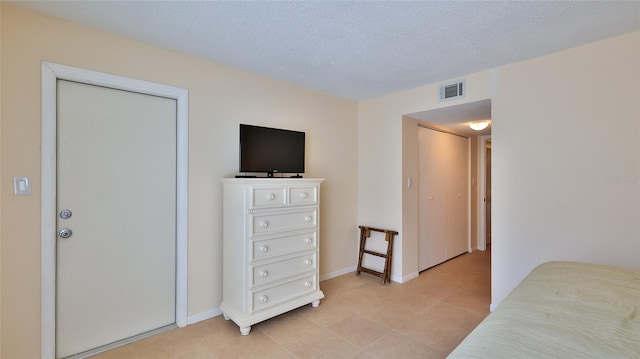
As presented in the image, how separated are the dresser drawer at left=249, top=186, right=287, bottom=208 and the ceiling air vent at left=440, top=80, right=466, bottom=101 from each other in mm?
1944

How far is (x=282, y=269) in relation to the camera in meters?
2.50

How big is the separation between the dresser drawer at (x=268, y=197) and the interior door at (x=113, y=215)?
2.36ft

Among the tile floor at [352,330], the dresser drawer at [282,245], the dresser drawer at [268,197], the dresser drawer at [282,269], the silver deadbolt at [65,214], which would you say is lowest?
the tile floor at [352,330]

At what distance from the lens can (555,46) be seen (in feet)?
7.30

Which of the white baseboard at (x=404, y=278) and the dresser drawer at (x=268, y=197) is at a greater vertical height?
the dresser drawer at (x=268, y=197)

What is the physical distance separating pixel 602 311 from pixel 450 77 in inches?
93.6

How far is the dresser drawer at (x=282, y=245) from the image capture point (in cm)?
235

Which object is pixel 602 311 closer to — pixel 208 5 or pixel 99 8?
pixel 208 5

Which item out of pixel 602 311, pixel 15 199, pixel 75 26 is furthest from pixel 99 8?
pixel 602 311

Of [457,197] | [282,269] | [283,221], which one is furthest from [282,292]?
[457,197]

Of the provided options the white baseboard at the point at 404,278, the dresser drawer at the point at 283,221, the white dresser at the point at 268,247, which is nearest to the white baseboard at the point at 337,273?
the white baseboard at the point at 404,278

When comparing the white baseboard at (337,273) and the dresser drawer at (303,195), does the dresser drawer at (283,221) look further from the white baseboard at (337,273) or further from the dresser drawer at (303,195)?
the white baseboard at (337,273)

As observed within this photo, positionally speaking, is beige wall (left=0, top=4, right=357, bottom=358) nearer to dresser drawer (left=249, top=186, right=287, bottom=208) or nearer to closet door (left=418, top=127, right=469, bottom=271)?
dresser drawer (left=249, top=186, right=287, bottom=208)

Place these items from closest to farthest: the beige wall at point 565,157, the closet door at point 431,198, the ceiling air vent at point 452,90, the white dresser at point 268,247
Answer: the beige wall at point 565,157
the white dresser at point 268,247
the ceiling air vent at point 452,90
the closet door at point 431,198
